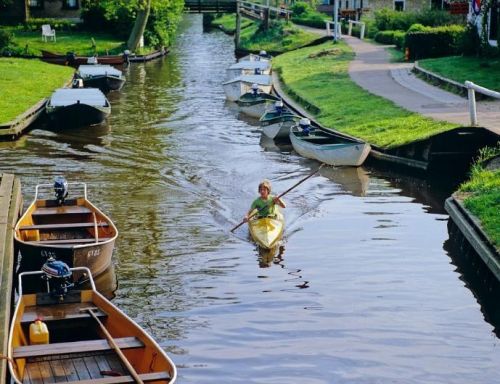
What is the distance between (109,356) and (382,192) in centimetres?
1455

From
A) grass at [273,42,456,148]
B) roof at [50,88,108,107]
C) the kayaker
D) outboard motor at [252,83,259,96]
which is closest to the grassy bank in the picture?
grass at [273,42,456,148]

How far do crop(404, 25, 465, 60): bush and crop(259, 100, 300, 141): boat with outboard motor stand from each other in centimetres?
1437

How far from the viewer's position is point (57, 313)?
15.7 metres

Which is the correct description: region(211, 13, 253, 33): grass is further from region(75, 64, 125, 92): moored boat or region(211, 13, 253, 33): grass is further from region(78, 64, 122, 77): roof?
region(75, 64, 125, 92): moored boat

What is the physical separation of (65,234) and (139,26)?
4667 centimetres

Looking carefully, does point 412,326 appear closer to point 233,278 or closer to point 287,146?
point 233,278

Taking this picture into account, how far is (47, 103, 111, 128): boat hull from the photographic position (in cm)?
3822

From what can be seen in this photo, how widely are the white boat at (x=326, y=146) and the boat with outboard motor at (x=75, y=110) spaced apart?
29.8 feet

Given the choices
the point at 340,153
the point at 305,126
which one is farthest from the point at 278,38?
the point at 340,153

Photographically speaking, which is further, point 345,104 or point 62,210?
point 345,104

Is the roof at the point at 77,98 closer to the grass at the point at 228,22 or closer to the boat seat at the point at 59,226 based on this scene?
the boat seat at the point at 59,226

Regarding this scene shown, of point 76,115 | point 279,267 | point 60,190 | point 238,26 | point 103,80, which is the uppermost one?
point 238,26

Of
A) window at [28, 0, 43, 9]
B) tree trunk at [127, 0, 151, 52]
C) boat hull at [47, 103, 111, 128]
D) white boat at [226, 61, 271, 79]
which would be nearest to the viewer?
boat hull at [47, 103, 111, 128]

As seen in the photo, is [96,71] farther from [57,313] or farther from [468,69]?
[57,313]
